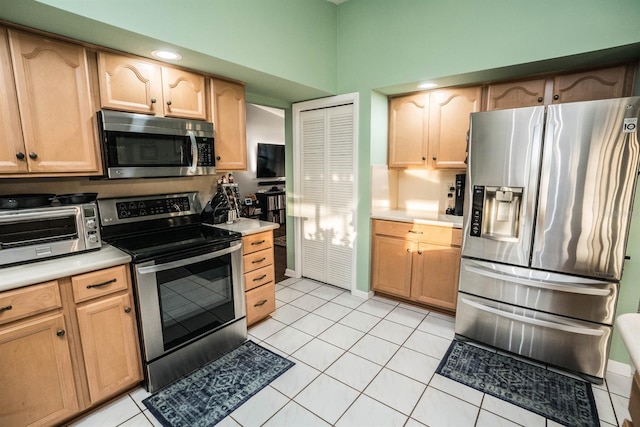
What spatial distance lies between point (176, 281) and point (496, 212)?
7.52 feet

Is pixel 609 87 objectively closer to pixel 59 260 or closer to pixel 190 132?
pixel 190 132

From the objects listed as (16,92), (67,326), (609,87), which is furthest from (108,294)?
(609,87)

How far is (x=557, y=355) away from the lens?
2133mm

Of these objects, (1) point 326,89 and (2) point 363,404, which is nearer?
(2) point 363,404

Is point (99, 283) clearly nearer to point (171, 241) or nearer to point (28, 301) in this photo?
point (28, 301)

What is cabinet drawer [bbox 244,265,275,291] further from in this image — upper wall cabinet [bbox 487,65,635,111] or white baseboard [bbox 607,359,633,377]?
white baseboard [bbox 607,359,633,377]

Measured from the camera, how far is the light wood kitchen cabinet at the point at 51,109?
1.65 metres

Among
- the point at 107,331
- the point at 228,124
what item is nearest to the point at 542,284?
the point at 228,124

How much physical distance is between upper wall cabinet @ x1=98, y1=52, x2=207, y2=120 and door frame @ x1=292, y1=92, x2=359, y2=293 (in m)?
1.30

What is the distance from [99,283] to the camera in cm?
175

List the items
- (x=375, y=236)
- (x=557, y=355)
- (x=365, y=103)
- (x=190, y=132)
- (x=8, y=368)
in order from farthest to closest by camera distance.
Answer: (x=375, y=236), (x=365, y=103), (x=190, y=132), (x=557, y=355), (x=8, y=368)

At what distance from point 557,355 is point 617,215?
101 cm

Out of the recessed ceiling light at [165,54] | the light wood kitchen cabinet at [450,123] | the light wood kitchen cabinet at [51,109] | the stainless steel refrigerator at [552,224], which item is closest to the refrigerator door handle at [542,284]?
→ the stainless steel refrigerator at [552,224]

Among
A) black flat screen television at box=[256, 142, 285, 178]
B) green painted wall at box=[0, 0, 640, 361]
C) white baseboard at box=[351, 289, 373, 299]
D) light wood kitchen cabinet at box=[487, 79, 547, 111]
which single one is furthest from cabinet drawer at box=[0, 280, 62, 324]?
black flat screen television at box=[256, 142, 285, 178]
